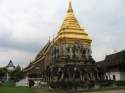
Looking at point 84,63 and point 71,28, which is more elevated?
point 71,28

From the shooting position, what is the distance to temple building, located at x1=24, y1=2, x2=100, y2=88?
4628 cm

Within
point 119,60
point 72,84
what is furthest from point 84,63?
point 72,84

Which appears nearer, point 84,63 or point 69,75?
point 69,75

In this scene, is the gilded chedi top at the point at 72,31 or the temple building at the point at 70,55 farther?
the gilded chedi top at the point at 72,31

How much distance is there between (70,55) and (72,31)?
4875mm

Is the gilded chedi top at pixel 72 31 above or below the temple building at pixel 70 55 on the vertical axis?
above

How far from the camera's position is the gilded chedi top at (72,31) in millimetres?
53094

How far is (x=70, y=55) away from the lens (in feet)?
170

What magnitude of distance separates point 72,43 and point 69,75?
8.72m

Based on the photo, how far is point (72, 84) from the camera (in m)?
40.0

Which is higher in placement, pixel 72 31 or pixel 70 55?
pixel 72 31

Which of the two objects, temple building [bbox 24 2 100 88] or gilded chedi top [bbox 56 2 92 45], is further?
gilded chedi top [bbox 56 2 92 45]

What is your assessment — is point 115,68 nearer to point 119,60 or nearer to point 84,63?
point 119,60

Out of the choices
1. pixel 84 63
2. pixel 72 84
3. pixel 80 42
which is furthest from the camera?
pixel 80 42
